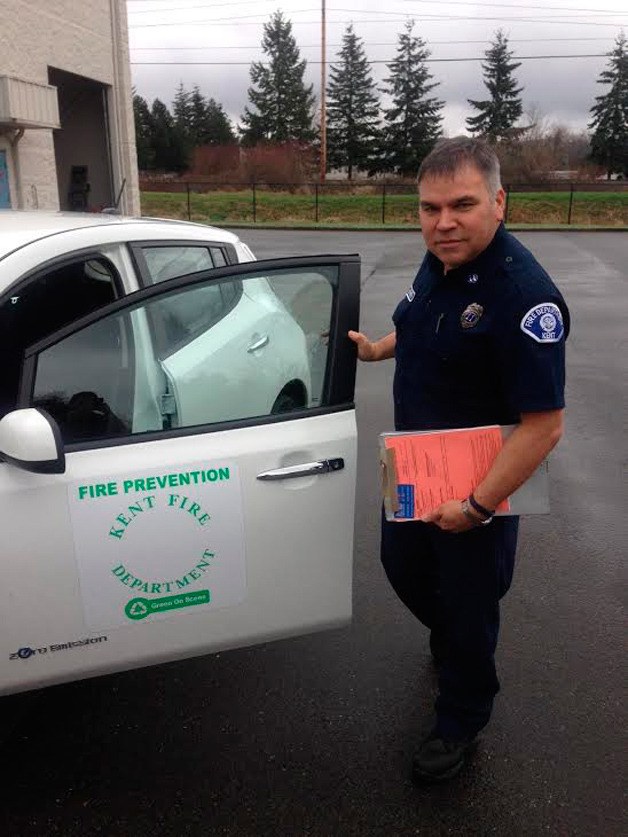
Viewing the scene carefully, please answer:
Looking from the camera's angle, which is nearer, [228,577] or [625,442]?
[228,577]

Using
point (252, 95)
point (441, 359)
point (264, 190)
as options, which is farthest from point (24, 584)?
point (252, 95)

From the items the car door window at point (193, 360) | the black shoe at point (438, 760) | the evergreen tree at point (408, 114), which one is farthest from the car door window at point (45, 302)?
the evergreen tree at point (408, 114)

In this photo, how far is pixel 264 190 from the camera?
140 feet

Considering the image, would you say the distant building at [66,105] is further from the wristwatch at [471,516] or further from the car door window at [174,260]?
the wristwatch at [471,516]

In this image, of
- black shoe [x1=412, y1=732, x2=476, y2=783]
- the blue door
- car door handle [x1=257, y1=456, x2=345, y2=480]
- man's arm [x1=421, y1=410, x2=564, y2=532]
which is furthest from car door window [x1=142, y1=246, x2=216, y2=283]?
the blue door

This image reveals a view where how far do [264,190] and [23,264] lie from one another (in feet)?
139

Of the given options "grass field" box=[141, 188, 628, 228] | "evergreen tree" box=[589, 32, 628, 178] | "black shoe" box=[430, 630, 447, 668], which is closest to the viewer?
"black shoe" box=[430, 630, 447, 668]

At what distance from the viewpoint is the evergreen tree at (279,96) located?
62438 mm

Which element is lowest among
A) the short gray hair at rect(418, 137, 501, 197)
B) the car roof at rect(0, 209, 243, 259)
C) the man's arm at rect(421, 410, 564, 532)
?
the man's arm at rect(421, 410, 564, 532)

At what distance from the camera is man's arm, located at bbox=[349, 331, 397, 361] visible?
91.8 inches

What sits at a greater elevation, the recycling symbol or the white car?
the white car

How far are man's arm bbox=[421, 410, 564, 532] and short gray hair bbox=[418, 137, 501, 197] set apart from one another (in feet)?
1.91

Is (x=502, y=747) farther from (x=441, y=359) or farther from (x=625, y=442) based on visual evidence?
(x=625, y=442)

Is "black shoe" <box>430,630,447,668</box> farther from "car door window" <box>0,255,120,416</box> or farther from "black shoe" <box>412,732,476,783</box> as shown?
"car door window" <box>0,255,120,416</box>
